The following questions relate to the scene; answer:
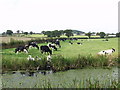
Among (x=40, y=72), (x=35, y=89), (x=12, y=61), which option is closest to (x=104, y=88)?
(x=35, y=89)

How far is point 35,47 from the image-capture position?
26344 mm

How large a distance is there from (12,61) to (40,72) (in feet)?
7.08

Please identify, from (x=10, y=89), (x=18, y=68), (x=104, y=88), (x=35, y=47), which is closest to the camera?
(x=104, y=88)

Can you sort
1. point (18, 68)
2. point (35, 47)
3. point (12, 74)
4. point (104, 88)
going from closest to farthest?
point (104, 88) < point (12, 74) < point (18, 68) < point (35, 47)

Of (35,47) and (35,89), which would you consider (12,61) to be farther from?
(35,47)

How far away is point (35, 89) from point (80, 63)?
657cm

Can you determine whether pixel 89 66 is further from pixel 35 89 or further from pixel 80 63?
pixel 35 89

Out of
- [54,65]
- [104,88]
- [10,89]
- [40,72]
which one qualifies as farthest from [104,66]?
[10,89]

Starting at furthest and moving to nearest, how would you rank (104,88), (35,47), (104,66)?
1. (35,47)
2. (104,66)
3. (104,88)

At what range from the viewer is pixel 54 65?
13250 millimetres

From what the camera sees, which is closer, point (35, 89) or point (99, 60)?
point (35, 89)

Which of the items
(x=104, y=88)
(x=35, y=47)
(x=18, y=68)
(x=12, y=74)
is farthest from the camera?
(x=35, y=47)

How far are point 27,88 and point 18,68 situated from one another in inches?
198

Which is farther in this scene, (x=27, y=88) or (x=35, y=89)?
(x=27, y=88)
